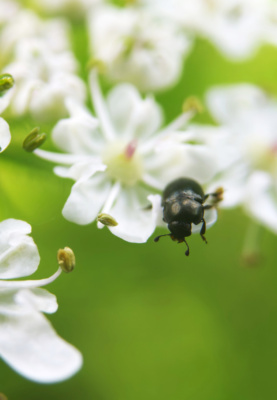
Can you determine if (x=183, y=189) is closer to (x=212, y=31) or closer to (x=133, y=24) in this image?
(x=133, y=24)

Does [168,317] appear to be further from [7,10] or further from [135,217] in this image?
[7,10]

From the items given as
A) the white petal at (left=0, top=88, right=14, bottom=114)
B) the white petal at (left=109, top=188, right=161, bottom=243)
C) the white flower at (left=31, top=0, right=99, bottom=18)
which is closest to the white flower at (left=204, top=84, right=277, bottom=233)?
the white petal at (left=109, top=188, right=161, bottom=243)

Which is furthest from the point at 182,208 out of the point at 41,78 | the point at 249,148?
the point at 249,148

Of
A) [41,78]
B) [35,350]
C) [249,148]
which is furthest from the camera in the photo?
[249,148]

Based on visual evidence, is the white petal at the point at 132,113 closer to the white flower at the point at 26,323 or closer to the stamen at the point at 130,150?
the stamen at the point at 130,150

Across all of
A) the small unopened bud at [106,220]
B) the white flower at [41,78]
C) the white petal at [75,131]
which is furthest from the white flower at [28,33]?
the small unopened bud at [106,220]

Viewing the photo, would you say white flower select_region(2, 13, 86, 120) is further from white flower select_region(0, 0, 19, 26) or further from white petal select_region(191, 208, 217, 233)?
white petal select_region(191, 208, 217, 233)

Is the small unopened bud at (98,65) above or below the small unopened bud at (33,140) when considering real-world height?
above
